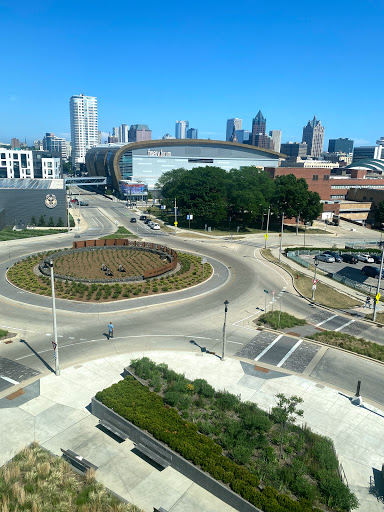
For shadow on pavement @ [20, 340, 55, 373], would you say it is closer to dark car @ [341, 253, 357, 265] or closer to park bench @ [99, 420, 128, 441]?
park bench @ [99, 420, 128, 441]

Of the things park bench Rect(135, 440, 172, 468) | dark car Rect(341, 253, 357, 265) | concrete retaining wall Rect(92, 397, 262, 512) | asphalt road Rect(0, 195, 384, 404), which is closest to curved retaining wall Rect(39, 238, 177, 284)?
asphalt road Rect(0, 195, 384, 404)

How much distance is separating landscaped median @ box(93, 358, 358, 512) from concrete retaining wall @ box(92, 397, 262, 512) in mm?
155

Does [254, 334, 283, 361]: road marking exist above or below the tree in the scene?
below

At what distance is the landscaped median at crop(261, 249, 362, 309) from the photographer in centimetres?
3988

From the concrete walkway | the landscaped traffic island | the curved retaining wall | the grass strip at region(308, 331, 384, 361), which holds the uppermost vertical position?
the curved retaining wall

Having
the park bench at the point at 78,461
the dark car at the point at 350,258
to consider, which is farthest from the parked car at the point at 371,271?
the park bench at the point at 78,461

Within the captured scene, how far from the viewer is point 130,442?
A: 59.9 ft

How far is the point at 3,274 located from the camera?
4547 cm

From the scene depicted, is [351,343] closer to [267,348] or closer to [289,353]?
[289,353]

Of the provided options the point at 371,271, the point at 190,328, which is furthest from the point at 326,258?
the point at 190,328

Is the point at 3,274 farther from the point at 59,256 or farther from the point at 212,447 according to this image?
the point at 212,447

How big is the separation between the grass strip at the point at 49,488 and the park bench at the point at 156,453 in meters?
2.36

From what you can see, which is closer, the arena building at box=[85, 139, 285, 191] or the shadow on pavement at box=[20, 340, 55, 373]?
the shadow on pavement at box=[20, 340, 55, 373]

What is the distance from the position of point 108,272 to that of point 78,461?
2984 centimetres
